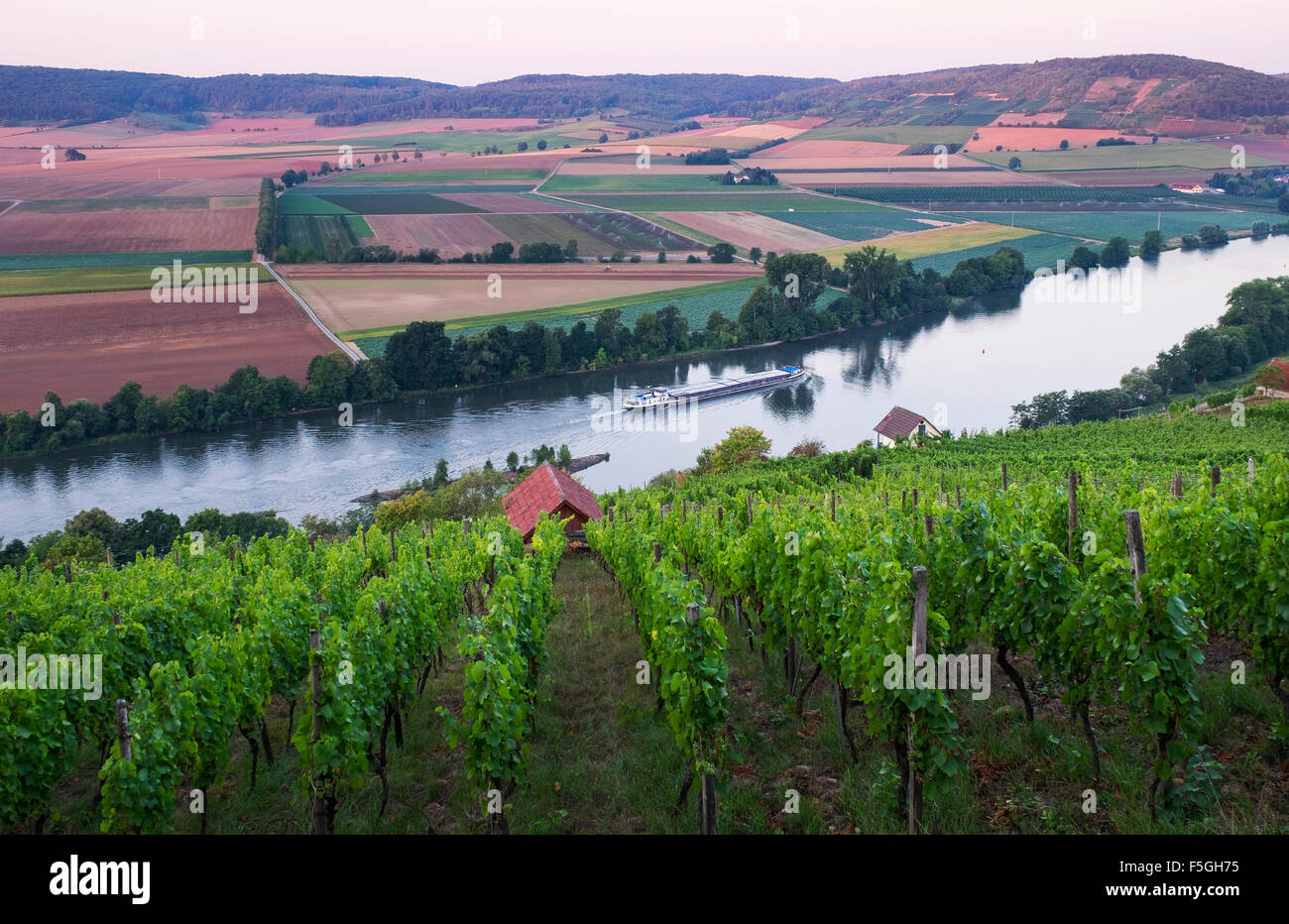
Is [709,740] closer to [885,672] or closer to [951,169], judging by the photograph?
[885,672]

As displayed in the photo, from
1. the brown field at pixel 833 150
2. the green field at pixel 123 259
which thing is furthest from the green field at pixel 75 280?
the brown field at pixel 833 150

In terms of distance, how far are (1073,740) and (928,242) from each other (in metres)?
89.3

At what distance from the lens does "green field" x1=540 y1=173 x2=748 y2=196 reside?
122125mm

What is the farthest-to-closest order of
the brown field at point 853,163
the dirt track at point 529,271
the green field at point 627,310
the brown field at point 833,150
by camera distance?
the brown field at point 833,150, the brown field at point 853,163, the dirt track at point 529,271, the green field at point 627,310

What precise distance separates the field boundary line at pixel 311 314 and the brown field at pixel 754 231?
39.2 m

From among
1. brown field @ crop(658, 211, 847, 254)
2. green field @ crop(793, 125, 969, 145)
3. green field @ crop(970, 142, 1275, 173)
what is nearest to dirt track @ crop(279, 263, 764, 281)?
brown field @ crop(658, 211, 847, 254)

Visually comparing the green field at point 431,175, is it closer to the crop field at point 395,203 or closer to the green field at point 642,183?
the green field at point 642,183

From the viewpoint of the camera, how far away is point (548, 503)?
25469mm

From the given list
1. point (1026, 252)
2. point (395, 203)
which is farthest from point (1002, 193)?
point (395, 203)

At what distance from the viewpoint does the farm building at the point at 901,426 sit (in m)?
43.2

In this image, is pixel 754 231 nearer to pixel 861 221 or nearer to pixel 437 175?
pixel 861 221

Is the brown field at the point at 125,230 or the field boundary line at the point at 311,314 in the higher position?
the brown field at the point at 125,230

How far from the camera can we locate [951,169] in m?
138
